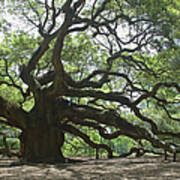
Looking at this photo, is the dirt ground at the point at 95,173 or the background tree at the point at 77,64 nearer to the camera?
the dirt ground at the point at 95,173

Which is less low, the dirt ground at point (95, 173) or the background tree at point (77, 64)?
the background tree at point (77, 64)

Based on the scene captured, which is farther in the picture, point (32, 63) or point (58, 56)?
point (32, 63)

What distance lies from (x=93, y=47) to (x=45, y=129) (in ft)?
14.8

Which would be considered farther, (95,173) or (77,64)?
(77,64)

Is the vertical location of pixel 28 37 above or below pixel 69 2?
above

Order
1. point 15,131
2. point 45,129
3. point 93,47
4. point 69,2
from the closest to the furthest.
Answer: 1. point 69,2
2. point 45,129
3. point 93,47
4. point 15,131

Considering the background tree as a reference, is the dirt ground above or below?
below

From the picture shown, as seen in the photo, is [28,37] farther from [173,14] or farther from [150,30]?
[173,14]

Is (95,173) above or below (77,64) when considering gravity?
below

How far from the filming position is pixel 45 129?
28.1 ft

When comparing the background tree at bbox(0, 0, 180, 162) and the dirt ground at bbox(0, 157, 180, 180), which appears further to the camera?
the background tree at bbox(0, 0, 180, 162)

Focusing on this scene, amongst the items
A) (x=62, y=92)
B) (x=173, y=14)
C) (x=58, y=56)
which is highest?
(x=173, y=14)

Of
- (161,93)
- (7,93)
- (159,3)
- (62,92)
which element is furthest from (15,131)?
(159,3)

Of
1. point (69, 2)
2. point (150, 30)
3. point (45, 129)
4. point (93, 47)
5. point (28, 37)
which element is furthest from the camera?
point (93, 47)
